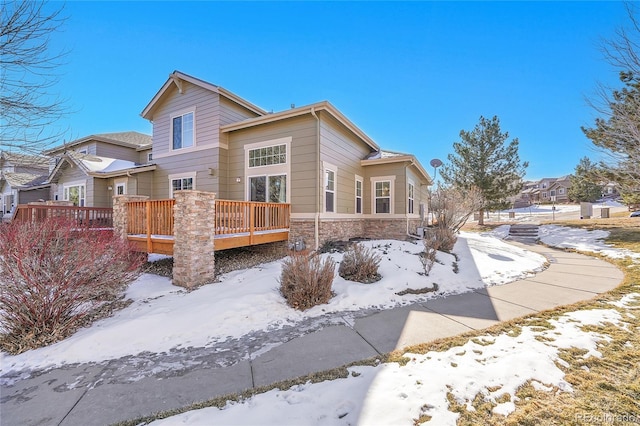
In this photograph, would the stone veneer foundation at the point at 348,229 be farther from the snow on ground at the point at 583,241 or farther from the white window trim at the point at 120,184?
the white window trim at the point at 120,184

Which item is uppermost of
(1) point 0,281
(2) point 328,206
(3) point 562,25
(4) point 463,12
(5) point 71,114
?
(4) point 463,12

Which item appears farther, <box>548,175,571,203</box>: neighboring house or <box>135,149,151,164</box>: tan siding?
<box>548,175,571,203</box>: neighboring house

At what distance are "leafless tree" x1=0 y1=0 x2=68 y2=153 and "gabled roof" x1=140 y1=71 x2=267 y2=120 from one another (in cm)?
572

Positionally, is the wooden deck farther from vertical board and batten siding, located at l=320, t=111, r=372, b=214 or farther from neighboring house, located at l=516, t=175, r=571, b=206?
neighboring house, located at l=516, t=175, r=571, b=206

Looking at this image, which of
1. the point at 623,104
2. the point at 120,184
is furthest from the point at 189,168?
the point at 623,104

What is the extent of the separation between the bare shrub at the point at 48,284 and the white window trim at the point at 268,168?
5.53 m

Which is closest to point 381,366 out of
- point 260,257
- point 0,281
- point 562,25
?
point 0,281

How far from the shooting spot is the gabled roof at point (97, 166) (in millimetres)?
13000

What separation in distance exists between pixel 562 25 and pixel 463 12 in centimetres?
312

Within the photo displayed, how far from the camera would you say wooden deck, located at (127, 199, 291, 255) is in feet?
22.8

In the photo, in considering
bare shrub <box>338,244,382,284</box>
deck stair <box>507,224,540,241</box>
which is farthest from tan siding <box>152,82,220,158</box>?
deck stair <box>507,224,540,241</box>

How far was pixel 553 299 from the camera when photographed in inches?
205

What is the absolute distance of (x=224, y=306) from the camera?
486 centimetres

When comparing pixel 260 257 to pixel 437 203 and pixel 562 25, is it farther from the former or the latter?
pixel 562 25
